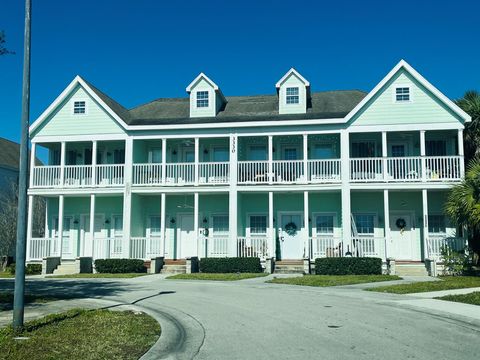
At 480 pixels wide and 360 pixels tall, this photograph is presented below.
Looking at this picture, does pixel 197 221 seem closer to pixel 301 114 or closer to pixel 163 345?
pixel 301 114

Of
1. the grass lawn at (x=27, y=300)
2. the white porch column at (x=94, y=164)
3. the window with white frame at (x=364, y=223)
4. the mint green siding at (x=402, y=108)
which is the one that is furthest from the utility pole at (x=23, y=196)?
the window with white frame at (x=364, y=223)

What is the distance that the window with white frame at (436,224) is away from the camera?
79.9 ft

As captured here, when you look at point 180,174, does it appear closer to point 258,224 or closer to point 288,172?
point 258,224

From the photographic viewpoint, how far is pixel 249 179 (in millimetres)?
24969

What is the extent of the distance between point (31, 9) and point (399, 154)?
19948mm

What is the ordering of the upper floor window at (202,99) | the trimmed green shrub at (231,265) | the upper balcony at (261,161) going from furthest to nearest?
the upper floor window at (202,99)
the upper balcony at (261,161)
the trimmed green shrub at (231,265)

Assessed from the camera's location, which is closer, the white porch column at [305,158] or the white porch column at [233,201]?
the white porch column at [305,158]

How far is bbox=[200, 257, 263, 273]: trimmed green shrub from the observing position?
22.6 meters

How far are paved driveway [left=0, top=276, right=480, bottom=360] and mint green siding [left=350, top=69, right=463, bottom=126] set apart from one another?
10.2m

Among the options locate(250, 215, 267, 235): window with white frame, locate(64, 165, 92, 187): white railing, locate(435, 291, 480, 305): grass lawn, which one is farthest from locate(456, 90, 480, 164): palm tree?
locate(64, 165, 92, 187): white railing

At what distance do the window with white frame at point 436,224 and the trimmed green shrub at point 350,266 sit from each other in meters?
4.96

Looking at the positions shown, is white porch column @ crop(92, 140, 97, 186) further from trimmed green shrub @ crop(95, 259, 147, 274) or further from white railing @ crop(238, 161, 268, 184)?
white railing @ crop(238, 161, 268, 184)

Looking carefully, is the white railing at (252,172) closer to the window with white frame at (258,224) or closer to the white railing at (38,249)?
the window with white frame at (258,224)

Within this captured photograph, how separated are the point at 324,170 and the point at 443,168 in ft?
17.3
